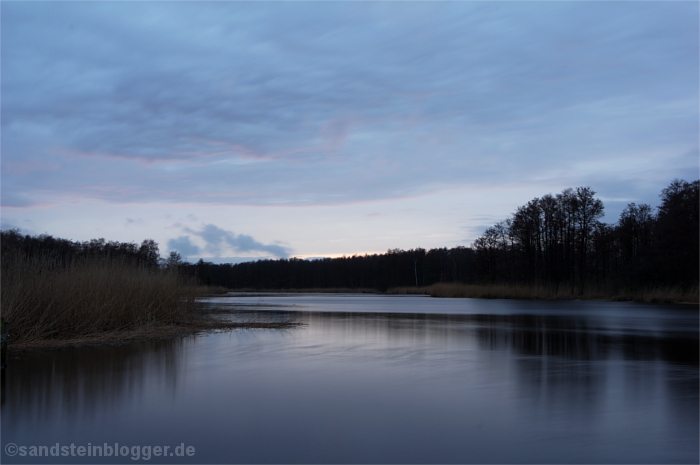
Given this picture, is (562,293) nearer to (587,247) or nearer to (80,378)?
(587,247)

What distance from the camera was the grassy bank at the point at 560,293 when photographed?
32.9m

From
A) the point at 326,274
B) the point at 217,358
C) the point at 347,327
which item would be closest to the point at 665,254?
the point at 347,327

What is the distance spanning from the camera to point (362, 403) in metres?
5.43

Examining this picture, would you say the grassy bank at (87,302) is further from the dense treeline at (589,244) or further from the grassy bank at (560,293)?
the dense treeline at (589,244)

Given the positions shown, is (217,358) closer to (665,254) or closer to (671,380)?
(671,380)

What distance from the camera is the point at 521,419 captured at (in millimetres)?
4781

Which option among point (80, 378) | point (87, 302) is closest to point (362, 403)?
point (80, 378)

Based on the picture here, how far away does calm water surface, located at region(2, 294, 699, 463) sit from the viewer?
13.1 ft

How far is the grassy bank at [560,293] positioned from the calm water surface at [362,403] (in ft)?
89.7

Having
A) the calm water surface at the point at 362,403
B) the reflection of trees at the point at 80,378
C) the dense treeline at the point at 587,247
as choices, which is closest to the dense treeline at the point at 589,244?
the dense treeline at the point at 587,247

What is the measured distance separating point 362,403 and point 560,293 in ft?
126

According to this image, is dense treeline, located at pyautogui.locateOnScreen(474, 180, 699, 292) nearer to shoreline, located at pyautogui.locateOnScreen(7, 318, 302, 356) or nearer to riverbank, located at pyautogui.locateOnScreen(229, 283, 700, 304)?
riverbank, located at pyautogui.locateOnScreen(229, 283, 700, 304)

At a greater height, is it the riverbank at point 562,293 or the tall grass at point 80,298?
the tall grass at point 80,298

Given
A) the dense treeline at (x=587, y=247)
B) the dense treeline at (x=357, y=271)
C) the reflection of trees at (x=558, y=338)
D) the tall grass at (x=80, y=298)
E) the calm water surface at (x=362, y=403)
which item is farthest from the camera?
the dense treeline at (x=357, y=271)
